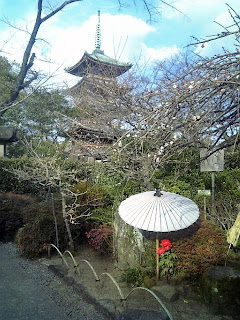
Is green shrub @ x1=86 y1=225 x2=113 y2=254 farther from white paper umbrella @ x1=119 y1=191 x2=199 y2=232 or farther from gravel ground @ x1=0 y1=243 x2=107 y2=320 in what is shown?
white paper umbrella @ x1=119 y1=191 x2=199 y2=232

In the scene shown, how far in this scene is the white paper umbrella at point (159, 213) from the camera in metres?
3.40

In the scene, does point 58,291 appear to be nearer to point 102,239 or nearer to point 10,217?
point 102,239

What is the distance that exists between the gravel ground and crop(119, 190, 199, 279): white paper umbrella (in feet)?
3.30

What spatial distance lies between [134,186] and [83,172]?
10.3ft

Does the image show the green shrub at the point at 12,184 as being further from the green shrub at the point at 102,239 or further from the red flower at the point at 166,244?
the red flower at the point at 166,244

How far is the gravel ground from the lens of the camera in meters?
3.20

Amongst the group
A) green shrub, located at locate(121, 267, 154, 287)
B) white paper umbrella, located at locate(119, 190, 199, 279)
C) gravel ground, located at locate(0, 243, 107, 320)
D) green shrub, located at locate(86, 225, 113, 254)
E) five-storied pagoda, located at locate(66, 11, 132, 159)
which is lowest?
gravel ground, located at locate(0, 243, 107, 320)

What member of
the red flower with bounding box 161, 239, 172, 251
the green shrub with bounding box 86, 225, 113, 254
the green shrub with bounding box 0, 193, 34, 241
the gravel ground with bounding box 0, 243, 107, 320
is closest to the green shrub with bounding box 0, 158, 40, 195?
the green shrub with bounding box 0, 193, 34, 241

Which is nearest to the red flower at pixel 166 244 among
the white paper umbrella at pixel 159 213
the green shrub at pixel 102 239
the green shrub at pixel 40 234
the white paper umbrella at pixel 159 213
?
the white paper umbrella at pixel 159 213

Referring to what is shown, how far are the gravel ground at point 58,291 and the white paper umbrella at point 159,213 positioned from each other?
1.00 m

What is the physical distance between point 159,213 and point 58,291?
174cm

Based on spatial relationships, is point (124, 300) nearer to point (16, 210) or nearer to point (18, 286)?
point (18, 286)

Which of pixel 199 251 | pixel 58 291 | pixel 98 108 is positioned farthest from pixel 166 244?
pixel 98 108

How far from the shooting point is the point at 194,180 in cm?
660
